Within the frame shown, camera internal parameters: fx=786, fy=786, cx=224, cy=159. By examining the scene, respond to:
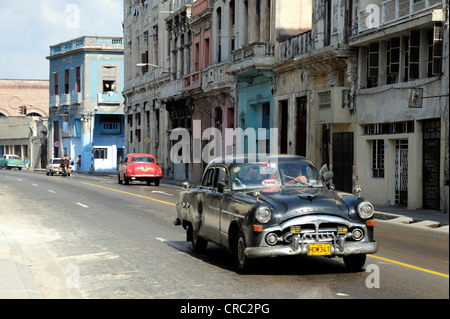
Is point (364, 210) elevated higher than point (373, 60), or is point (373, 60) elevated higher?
point (373, 60)

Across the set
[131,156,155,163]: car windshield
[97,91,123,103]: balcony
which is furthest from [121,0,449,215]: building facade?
[97,91,123,103]: balcony

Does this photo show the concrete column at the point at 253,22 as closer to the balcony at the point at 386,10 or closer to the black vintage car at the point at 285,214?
the balcony at the point at 386,10

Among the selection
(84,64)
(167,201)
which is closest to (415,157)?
(167,201)

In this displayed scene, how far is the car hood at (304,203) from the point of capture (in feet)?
34.2

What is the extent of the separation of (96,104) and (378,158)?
181ft

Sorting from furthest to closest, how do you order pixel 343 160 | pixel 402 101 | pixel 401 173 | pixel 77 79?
1. pixel 77 79
2. pixel 343 160
3. pixel 401 173
4. pixel 402 101

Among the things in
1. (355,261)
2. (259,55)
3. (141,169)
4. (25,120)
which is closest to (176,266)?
(355,261)

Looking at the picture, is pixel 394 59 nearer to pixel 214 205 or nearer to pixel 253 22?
pixel 253 22

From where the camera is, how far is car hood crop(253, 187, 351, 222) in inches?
411

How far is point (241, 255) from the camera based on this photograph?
11.1m

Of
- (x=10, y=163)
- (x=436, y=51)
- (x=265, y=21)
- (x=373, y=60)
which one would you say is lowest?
(x=10, y=163)

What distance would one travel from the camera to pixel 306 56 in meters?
33.1
